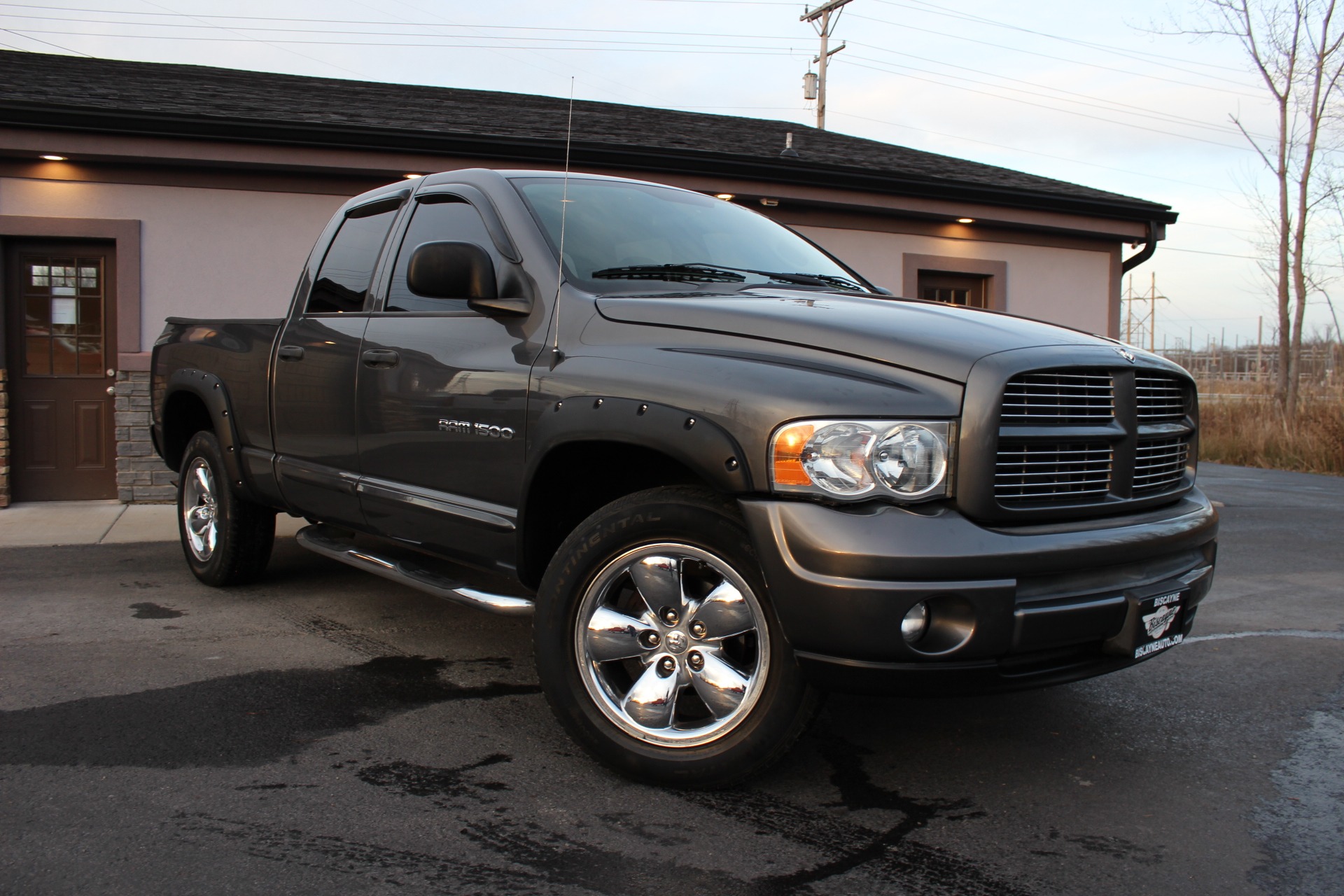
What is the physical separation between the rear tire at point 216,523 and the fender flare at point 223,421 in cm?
8

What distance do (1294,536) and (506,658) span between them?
22.0 feet

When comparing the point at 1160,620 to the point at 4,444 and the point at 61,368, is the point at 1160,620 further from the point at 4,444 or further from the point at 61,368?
the point at 61,368

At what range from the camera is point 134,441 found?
9.02m

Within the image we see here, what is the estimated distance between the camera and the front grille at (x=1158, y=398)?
3191mm

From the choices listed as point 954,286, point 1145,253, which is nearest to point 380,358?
point 954,286

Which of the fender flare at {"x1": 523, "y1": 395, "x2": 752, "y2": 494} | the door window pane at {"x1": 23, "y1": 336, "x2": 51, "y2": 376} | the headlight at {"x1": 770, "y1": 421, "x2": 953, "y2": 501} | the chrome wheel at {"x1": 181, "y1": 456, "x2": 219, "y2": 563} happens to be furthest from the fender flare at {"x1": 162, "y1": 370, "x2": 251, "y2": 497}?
the door window pane at {"x1": 23, "y1": 336, "x2": 51, "y2": 376}

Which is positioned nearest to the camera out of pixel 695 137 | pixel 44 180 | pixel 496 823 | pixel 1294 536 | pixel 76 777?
pixel 496 823

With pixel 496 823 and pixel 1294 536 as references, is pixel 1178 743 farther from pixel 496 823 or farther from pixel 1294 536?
pixel 1294 536

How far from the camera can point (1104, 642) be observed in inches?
111

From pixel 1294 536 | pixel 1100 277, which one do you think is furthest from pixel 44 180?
pixel 1100 277

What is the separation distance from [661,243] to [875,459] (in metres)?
1.66

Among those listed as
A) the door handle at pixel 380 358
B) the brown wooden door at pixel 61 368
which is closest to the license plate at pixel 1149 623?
the door handle at pixel 380 358

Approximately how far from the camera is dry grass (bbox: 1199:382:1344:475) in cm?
1400

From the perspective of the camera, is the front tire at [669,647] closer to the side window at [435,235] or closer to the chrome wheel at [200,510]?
the side window at [435,235]
